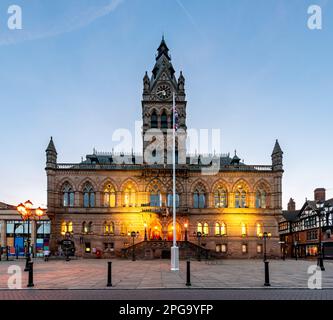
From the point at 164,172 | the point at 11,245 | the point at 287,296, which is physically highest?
the point at 164,172

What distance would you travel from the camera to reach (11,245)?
7262cm

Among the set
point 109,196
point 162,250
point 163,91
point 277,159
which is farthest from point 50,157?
point 277,159

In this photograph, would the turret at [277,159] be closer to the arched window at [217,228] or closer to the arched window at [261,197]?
the arched window at [261,197]

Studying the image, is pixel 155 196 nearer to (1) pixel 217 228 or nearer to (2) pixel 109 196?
(2) pixel 109 196

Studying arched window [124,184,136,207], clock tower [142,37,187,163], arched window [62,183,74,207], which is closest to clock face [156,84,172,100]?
clock tower [142,37,187,163]

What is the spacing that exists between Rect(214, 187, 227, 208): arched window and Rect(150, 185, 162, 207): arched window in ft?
29.6

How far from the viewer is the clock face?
63562 mm

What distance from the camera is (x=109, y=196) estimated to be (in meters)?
58.9

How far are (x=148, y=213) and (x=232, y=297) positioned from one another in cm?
4221

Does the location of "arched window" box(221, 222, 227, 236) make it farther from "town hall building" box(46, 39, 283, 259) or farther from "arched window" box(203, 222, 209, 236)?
"arched window" box(203, 222, 209, 236)

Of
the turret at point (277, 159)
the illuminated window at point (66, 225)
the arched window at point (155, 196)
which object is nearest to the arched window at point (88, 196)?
the illuminated window at point (66, 225)
